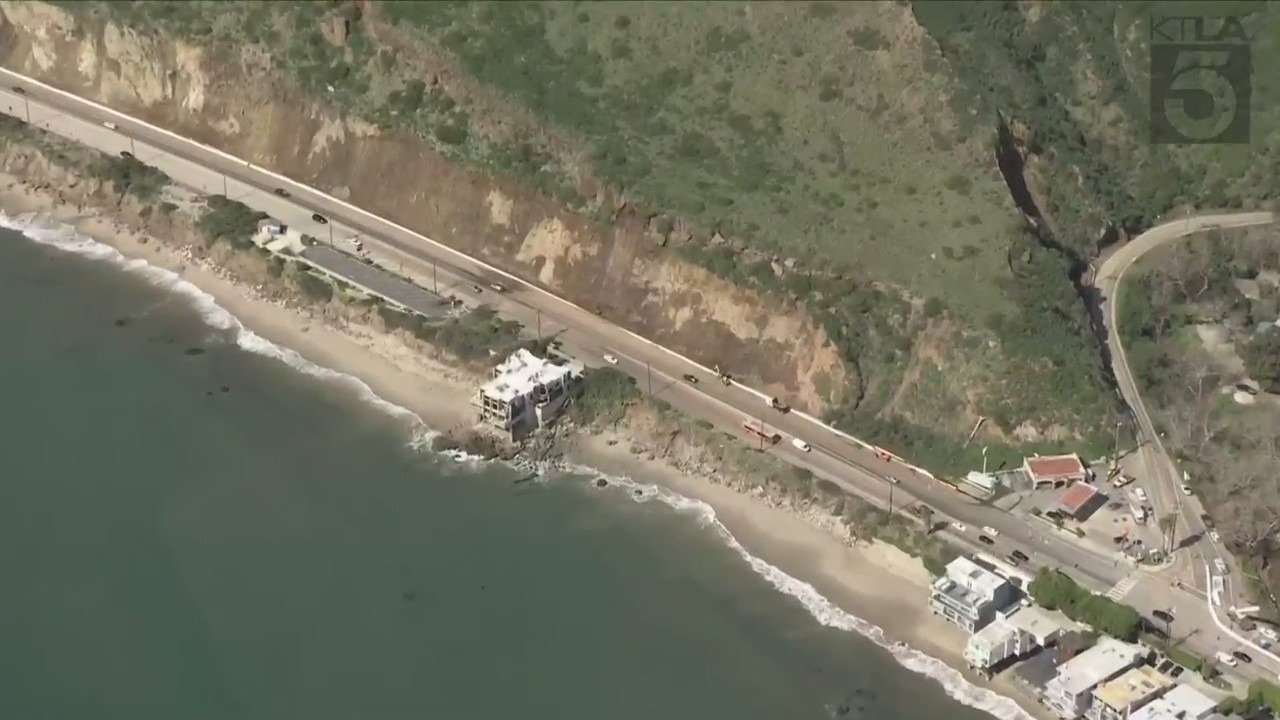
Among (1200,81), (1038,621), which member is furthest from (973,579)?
(1200,81)

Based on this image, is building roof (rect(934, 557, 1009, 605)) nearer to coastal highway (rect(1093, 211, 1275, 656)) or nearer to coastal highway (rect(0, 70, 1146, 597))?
coastal highway (rect(0, 70, 1146, 597))

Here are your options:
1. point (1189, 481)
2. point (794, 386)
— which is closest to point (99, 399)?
point (794, 386)

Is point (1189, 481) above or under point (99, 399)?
above

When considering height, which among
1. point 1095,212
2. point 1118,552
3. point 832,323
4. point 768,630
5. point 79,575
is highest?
point 1095,212

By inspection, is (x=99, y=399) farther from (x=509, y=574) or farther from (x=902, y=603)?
(x=902, y=603)

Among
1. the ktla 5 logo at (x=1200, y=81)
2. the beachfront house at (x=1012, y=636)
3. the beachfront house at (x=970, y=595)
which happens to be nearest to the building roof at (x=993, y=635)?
the beachfront house at (x=1012, y=636)

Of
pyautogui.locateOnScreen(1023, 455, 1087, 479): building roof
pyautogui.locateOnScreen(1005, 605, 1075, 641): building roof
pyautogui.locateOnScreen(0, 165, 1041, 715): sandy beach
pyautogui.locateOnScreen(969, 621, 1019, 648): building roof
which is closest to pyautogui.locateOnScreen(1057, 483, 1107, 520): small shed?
pyautogui.locateOnScreen(1023, 455, 1087, 479): building roof
